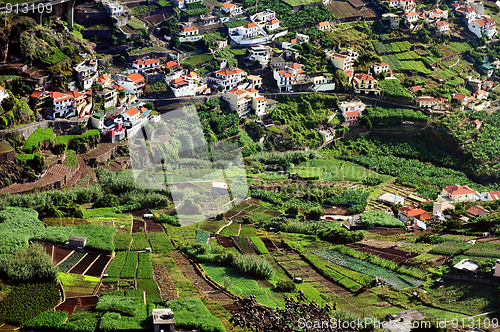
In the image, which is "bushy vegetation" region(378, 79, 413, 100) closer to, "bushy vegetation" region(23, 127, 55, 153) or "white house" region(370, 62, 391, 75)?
"white house" region(370, 62, 391, 75)

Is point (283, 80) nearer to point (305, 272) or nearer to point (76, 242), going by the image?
point (305, 272)

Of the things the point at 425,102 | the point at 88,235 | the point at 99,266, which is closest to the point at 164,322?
the point at 99,266

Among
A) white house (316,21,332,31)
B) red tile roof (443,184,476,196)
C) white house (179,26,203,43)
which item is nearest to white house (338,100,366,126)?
red tile roof (443,184,476,196)

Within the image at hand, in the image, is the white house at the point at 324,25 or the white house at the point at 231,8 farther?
the white house at the point at 324,25

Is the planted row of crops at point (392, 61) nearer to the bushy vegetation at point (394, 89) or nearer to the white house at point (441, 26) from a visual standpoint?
the bushy vegetation at point (394, 89)

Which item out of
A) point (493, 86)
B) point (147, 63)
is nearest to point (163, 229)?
point (147, 63)

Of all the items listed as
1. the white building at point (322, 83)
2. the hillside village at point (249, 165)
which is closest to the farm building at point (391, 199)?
the hillside village at point (249, 165)

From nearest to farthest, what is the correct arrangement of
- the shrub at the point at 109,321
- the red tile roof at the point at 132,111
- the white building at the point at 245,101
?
the shrub at the point at 109,321 → the red tile roof at the point at 132,111 → the white building at the point at 245,101
